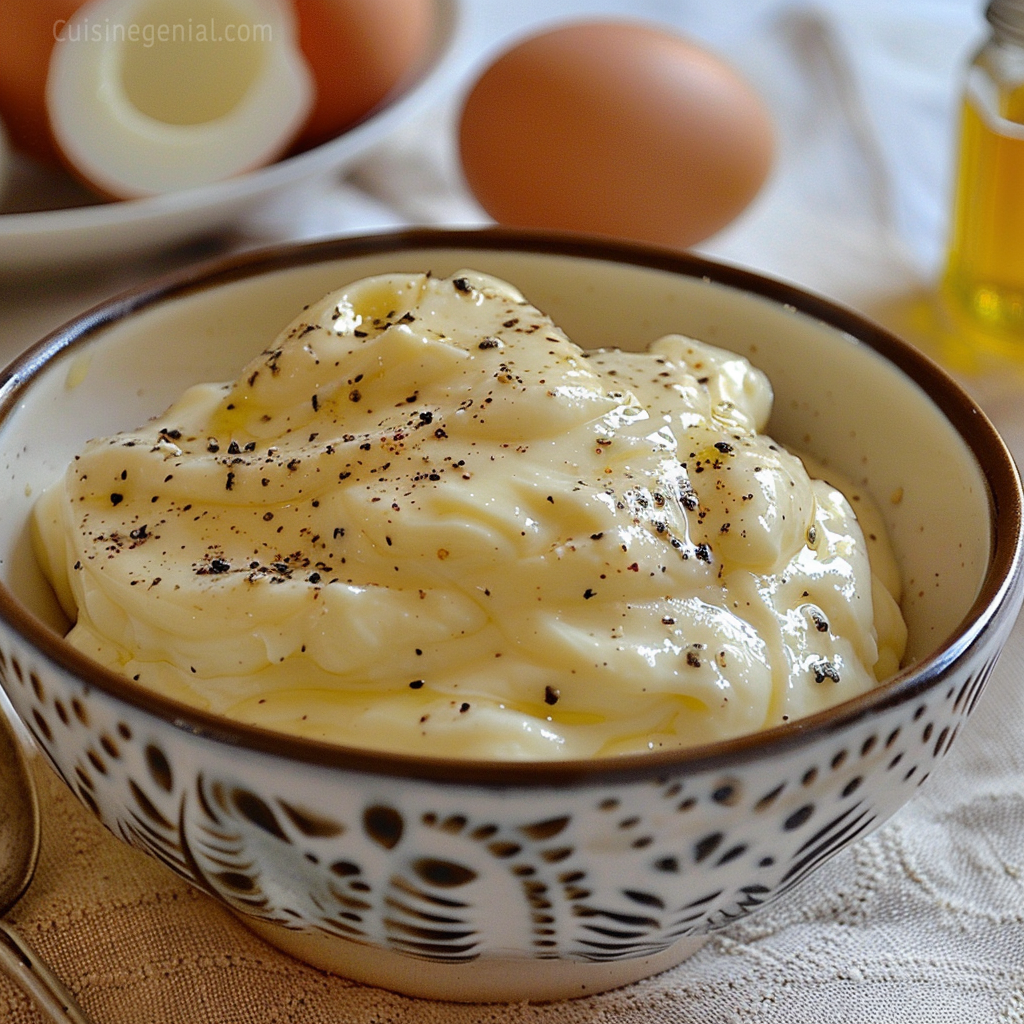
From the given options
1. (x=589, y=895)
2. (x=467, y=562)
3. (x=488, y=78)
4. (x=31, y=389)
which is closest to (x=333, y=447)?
(x=467, y=562)

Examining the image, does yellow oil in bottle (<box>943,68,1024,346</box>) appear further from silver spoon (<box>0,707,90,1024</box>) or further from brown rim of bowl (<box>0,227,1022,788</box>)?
silver spoon (<box>0,707,90,1024</box>)

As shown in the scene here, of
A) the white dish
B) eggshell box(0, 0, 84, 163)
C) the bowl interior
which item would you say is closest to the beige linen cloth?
the bowl interior

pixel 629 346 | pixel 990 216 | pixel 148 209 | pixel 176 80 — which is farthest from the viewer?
pixel 176 80

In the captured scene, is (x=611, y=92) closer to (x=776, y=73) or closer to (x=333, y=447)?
(x=776, y=73)

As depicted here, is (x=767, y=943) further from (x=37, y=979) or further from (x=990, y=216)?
(x=990, y=216)

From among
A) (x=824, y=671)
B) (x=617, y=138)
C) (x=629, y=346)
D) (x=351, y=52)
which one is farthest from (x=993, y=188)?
(x=824, y=671)

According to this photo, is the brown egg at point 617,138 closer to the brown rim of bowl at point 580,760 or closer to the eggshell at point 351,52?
the eggshell at point 351,52
